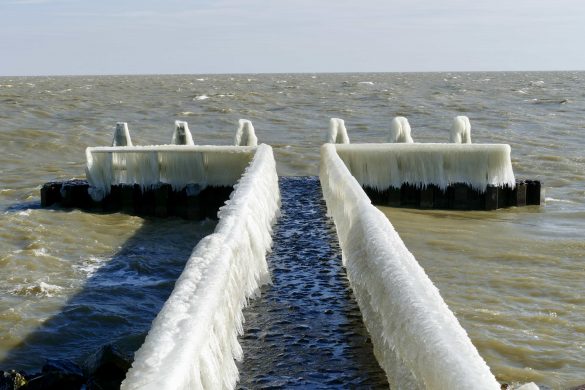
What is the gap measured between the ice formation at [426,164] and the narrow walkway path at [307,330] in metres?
6.24

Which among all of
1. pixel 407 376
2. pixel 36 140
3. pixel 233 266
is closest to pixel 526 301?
pixel 233 266

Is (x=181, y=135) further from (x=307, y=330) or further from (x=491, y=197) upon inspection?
(x=307, y=330)

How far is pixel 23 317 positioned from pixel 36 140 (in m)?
25.4

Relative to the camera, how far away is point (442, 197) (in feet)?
54.0

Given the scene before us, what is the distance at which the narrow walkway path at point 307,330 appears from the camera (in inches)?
221

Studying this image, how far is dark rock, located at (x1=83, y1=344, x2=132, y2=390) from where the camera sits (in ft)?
23.8

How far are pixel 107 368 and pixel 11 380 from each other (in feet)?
2.66

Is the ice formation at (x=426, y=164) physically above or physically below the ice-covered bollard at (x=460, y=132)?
below

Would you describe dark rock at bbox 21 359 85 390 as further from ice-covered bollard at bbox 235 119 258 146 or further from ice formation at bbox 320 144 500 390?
ice-covered bollard at bbox 235 119 258 146

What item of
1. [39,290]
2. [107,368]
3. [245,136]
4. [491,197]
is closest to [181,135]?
[245,136]

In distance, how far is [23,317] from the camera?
424 inches

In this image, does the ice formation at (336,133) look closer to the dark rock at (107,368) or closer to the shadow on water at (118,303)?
the shadow on water at (118,303)

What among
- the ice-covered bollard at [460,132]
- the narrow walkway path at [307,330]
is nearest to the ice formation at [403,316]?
the narrow walkway path at [307,330]

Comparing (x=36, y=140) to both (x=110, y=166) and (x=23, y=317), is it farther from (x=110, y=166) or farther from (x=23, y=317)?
(x=23, y=317)
